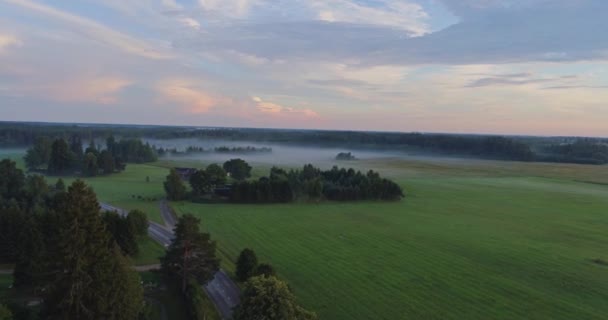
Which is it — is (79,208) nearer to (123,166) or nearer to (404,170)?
(123,166)

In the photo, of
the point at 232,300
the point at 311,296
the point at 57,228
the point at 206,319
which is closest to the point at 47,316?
the point at 57,228

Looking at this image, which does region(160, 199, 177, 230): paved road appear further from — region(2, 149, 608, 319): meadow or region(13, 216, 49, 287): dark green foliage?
region(13, 216, 49, 287): dark green foliage

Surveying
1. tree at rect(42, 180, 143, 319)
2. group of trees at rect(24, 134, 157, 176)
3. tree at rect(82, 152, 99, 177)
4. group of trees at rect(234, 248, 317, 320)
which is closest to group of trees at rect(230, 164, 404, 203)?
tree at rect(82, 152, 99, 177)

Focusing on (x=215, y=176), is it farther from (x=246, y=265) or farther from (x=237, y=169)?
(x=246, y=265)

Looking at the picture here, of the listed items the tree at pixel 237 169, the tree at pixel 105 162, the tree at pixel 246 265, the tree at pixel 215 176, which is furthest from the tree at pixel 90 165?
the tree at pixel 246 265

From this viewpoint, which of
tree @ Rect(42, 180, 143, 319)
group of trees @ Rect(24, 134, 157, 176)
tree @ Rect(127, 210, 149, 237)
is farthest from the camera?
group of trees @ Rect(24, 134, 157, 176)
